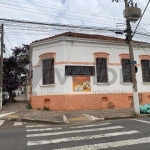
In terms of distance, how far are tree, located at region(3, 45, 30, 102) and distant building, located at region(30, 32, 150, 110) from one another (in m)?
3.30

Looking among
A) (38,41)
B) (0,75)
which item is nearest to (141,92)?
(38,41)

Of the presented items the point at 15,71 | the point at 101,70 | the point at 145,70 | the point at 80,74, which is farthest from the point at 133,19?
the point at 15,71

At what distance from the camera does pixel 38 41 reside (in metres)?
15.9

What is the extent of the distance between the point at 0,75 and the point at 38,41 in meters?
3.85

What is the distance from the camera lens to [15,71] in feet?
61.4

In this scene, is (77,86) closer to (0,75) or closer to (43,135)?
(0,75)

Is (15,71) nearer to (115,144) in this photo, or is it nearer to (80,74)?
(80,74)

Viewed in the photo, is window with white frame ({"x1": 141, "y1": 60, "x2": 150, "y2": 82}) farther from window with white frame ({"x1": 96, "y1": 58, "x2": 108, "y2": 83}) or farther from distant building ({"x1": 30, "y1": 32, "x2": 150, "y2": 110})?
window with white frame ({"x1": 96, "y1": 58, "x2": 108, "y2": 83})

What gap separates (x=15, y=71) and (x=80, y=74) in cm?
674

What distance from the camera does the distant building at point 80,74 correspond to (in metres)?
14.8

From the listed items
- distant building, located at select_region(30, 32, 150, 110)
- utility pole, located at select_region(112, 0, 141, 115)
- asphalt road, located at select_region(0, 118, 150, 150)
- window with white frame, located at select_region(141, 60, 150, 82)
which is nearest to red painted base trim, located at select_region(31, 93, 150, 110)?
distant building, located at select_region(30, 32, 150, 110)

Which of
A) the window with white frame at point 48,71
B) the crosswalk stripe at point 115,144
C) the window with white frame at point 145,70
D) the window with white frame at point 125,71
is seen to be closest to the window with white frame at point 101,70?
the window with white frame at point 125,71

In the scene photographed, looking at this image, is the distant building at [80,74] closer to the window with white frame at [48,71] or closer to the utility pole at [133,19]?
the window with white frame at [48,71]

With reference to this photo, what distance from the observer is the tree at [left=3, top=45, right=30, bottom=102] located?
18297mm
